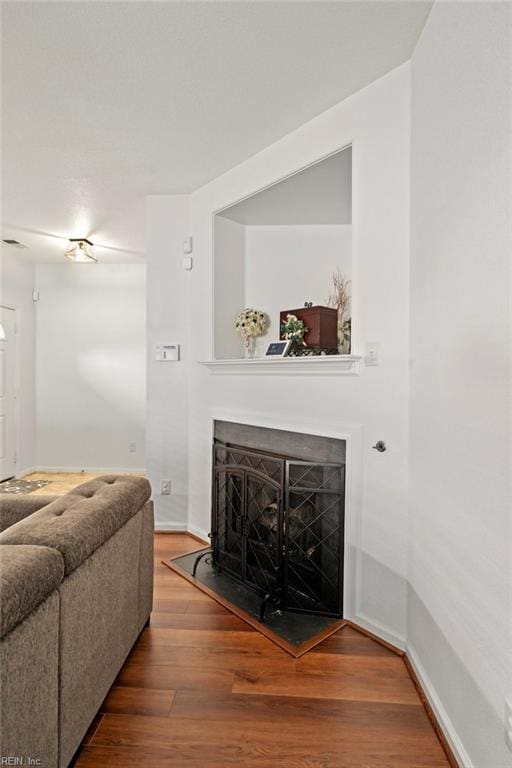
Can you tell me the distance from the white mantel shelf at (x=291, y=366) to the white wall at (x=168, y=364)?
0.47 meters

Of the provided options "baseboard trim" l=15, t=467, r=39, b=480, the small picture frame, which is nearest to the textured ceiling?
the small picture frame

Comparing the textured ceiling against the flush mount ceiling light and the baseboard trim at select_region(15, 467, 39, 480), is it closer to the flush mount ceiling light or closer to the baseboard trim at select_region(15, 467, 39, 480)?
the flush mount ceiling light

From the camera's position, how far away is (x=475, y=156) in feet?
4.17

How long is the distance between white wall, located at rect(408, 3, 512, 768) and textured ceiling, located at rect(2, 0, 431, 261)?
362 mm

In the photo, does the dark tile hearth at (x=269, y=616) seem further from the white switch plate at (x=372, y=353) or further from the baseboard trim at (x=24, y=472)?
the baseboard trim at (x=24, y=472)

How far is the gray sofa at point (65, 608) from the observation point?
975mm

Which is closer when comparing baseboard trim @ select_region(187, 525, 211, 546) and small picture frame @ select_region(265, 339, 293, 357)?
small picture frame @ select_region(265, 339, 293, 357)

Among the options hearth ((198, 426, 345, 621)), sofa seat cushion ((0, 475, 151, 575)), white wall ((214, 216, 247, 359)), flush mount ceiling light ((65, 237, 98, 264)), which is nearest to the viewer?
sofa seat cushion ((0, 475, 151, 575))

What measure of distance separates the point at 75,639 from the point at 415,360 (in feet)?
5.33

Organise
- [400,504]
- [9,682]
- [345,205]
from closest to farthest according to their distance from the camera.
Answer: [9,682]
[400,504]
[345,205]

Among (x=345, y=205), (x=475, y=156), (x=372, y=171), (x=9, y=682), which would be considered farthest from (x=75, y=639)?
(x=345, y=205)

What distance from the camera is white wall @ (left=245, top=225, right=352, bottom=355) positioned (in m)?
2.89

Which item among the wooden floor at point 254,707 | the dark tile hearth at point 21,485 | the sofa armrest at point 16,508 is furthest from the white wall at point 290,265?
the dark tile hearth at point 21,485

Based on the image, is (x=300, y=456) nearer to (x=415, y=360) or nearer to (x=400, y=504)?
(x=400, y=504)
